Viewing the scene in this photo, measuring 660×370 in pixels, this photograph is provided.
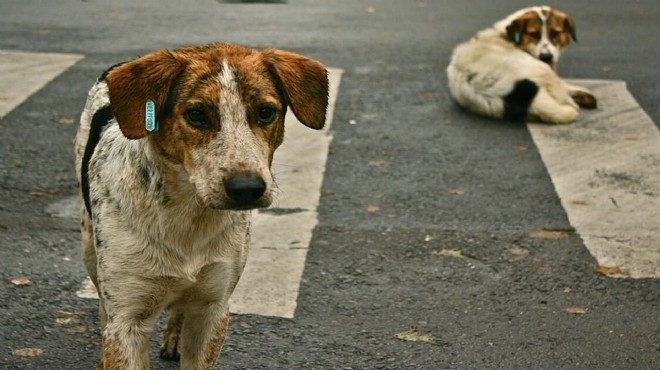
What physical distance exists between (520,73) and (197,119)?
21.1ft

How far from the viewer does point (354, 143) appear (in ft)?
31.8

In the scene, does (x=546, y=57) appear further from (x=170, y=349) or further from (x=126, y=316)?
(x=126, y=316)

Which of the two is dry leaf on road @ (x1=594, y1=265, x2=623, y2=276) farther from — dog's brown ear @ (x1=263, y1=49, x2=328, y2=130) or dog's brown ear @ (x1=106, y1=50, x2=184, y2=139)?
dog's brown ear @ (x1=106, y1=50, x2=184, y2=139)

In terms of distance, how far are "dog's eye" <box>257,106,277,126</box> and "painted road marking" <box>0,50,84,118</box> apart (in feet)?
18.9

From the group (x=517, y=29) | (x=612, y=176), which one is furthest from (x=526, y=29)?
(x=612, y=176)

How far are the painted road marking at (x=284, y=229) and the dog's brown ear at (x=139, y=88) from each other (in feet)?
6.77

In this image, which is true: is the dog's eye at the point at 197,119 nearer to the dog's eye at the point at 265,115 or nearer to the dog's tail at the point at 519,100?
the dog's eye at the point at 265,115

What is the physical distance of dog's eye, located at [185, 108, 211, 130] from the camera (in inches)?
178

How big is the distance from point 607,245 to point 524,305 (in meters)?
1.09

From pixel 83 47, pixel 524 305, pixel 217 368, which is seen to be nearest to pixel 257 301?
pixel 217 368

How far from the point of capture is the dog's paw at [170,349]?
19.2ft

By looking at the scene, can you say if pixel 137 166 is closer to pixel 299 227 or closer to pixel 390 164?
pixel 299 227

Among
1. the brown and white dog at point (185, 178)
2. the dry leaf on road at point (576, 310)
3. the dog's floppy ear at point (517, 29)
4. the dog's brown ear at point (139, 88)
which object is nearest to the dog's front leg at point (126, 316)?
the brown and white dog at point (185, 178)

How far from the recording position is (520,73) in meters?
10.6
